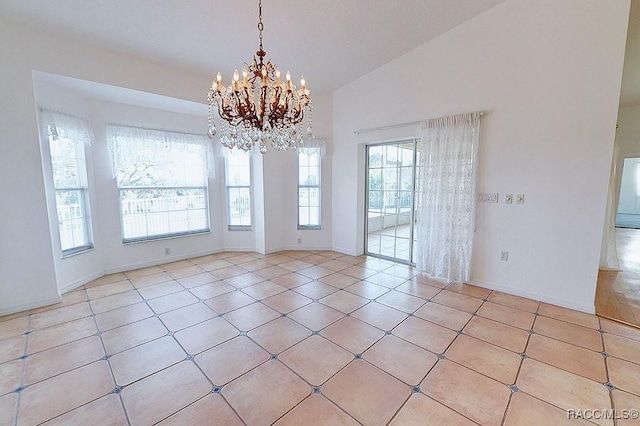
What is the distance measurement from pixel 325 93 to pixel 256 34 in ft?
6.71

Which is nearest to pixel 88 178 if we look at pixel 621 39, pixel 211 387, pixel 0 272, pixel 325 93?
pixel 0 272

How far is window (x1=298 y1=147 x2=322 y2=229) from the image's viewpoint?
204 inches

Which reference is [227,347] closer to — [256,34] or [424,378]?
[424,378]

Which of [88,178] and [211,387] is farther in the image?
[88,178]

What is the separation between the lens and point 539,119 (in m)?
A: 2.95

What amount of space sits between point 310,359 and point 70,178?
3.97 m

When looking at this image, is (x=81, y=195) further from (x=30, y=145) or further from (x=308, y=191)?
(x=308, y=191)

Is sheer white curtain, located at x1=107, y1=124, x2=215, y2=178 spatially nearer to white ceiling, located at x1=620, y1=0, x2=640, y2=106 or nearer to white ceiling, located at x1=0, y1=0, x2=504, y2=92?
white ceiling, located at x1=0, y1=0, x2=504, y2=92

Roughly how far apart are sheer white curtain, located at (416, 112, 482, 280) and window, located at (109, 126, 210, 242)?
152 inches

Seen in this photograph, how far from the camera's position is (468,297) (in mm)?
3215

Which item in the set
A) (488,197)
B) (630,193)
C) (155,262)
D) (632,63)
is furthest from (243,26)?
(630,193)

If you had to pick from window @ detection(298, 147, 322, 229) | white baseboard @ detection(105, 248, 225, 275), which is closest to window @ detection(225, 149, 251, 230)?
white baseboard @ detection(105, 248, 225, 275)

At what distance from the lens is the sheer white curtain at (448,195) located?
11.1ft

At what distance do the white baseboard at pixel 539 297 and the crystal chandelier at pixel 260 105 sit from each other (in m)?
3.14
